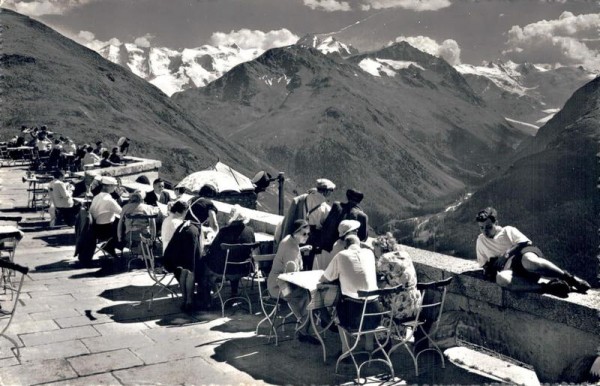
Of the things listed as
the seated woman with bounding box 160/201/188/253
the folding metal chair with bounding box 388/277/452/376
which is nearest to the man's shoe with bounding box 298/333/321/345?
the folding metal chair with bounding box 388/277/452/376

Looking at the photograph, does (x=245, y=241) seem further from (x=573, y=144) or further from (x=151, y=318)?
(x=573, y=144)

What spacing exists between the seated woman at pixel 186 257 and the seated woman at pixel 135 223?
5.95ft

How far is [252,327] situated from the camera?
6.97 metres

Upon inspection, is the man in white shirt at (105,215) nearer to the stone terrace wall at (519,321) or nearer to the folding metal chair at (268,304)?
the folding metal chair at (268,304)

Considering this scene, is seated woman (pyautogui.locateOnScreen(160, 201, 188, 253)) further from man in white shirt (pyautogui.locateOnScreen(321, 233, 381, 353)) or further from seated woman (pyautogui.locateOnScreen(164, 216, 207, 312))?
man in white shirt (pyautogui.locateOnScreen(321, 233, 381, 353))

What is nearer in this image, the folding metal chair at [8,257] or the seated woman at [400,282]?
the seated woman at [400,282]

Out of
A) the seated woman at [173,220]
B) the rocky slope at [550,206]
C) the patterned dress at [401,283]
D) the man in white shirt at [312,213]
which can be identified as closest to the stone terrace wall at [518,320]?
the patterned dress at [401,283]

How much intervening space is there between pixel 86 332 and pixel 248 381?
2071mm

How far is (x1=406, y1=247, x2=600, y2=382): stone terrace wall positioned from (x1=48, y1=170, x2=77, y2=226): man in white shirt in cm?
807

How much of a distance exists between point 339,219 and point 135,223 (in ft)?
11.0

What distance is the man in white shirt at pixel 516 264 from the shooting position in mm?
5594

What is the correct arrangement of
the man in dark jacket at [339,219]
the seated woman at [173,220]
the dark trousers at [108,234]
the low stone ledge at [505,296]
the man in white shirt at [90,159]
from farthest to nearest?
1. the man in white shirt at [90,159]
2. the dark trousers at [108,234]
3. the seated woman at [173,220]
4. the man in dark jacket at [339,219]
5. the low stone ledge at [505,296]

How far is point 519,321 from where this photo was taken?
5.81 meters

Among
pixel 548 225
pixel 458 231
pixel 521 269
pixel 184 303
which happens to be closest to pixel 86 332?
pixel 184 303
